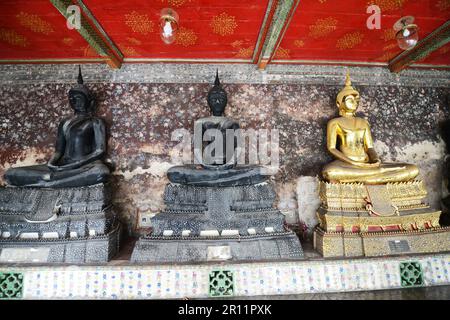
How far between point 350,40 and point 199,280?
13.8 ft

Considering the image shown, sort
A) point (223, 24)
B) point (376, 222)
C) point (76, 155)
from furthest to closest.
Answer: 1. point (76, 155)
2. point (223, 24)
3. point (376, 222)

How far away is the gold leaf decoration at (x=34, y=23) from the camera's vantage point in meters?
3.56

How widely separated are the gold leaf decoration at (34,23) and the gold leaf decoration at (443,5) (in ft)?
17.2

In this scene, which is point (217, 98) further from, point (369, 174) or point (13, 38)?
point (13, 38)

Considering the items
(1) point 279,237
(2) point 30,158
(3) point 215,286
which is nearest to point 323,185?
(1) point 279,237

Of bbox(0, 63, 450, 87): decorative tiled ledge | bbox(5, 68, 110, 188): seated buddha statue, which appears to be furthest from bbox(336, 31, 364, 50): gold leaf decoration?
bbox(5, 68, 110, 188): seated buddha statue

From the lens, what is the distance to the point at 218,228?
3.57 meters

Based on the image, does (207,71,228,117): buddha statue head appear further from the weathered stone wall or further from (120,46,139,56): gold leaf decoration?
(120,46,139,56): gold leaf decoration

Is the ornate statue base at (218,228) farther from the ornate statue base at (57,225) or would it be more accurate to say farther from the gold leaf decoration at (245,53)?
the gold leaf decoration at (245,53)

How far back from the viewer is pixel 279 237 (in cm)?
352

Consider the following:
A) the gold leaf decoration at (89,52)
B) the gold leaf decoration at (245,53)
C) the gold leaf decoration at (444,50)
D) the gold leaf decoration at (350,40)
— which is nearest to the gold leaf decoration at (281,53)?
the gold leaf decoration at (245,53)

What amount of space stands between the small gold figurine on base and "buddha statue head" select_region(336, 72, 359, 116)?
3.04 ft

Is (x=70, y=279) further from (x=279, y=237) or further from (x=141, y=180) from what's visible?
(x=279, y=237)

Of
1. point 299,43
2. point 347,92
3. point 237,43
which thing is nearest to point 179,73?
point 237,43
